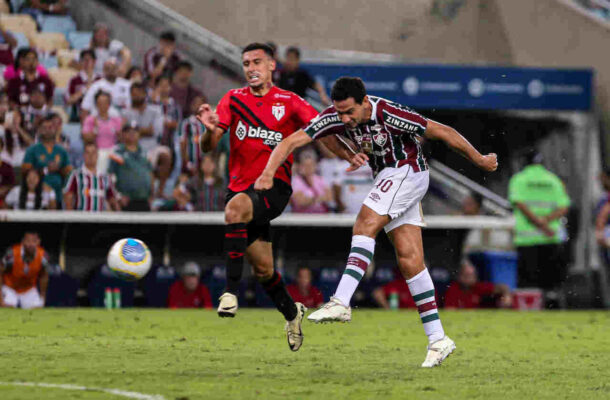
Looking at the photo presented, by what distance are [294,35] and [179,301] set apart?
6.12 meters

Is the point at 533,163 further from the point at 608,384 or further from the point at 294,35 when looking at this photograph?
the point at 608,384

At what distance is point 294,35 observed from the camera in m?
19.6

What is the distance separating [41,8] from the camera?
18.5 meters

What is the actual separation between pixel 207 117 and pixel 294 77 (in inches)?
336

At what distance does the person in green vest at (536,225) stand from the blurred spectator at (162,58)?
5.58m

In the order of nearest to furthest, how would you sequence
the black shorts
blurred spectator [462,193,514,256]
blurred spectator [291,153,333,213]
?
1. the black shorts
2. blurred spectator [291,153,333,213]
3. blurred spectator [462,193,514,256]

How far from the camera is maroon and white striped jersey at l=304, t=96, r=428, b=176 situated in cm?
791

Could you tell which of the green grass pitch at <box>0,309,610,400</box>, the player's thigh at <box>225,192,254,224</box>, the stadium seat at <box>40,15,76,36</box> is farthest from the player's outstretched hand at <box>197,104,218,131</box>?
the stadium seat at <box>40,15,76,36</box>

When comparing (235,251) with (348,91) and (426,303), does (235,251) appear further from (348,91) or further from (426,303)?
(348,91)

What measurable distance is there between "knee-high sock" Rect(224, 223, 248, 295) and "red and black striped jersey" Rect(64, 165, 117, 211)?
7.08 m

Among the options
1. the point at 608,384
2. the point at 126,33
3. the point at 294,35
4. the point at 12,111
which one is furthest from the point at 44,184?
the point at 608,384

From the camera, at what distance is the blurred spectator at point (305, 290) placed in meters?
15.3

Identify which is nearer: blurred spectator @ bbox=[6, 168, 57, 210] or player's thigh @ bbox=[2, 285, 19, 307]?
player's thigh @ bbox=[2, 285, 19, 307]

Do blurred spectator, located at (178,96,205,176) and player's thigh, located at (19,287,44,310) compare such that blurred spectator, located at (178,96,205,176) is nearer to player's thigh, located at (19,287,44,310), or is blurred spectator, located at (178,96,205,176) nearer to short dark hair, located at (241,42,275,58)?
player's thigh, located at (19,287,44,310)
